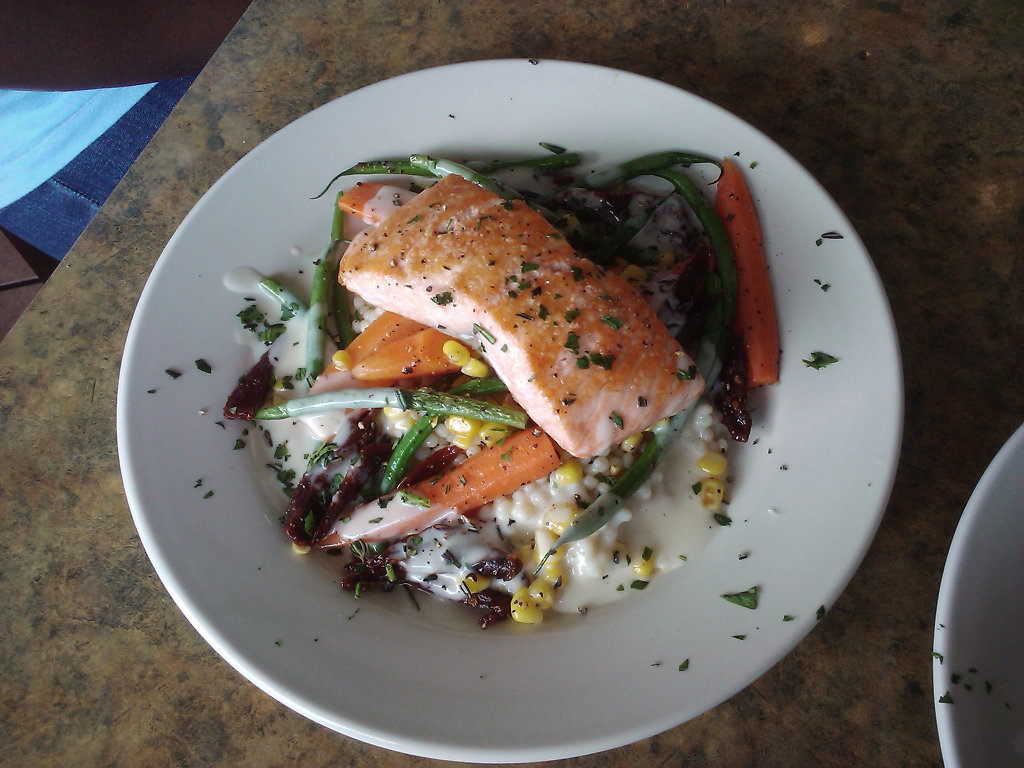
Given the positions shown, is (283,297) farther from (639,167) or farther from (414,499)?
(639,167)

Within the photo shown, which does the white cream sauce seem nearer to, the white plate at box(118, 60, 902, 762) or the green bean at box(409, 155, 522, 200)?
the white plate at box(118, 60, 902, 762)

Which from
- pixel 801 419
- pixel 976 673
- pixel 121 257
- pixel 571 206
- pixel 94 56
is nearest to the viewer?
pixel 976 673

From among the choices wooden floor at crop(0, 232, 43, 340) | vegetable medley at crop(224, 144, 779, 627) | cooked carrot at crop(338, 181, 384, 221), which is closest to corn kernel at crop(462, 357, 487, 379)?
vegetable medley at crop(224, 144, 779, 627)

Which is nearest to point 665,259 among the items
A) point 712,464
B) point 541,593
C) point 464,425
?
point 712,464

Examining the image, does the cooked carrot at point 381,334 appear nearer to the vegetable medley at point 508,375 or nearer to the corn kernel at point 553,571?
the vegetable medley at point 508,375

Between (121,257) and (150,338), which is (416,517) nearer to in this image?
(150,338)

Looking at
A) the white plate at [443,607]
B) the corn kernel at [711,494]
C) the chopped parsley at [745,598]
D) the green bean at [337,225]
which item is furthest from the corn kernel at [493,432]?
the green bean at [337,225]

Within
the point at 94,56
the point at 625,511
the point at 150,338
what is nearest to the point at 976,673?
the point at 625,511
